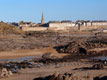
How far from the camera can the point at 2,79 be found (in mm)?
13047

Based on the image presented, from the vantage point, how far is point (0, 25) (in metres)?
45.3

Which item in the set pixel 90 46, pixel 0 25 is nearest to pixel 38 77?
pixel 90 46

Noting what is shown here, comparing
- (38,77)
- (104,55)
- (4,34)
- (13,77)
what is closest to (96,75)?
(38,77)

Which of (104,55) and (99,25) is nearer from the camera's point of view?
(104,55)

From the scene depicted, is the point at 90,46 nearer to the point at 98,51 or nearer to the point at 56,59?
the point at 98,51

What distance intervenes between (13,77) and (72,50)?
484 inches

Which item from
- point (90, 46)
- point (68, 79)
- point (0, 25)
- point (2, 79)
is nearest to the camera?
point (68, 79)

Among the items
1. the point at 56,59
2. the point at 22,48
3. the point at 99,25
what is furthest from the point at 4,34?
the point at 99,25

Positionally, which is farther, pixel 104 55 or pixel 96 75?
pixel 104 55

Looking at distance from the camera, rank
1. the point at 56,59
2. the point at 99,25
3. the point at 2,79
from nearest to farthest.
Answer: the point at 2,79 → the point at 56,59 → the point at 99,25

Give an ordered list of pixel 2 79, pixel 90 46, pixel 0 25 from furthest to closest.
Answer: pixel 0 25, pixel 90 46, pixel 2 79

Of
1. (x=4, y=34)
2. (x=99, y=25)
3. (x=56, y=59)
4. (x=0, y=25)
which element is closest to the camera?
(x=56, y=59)

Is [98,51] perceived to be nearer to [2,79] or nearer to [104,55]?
[104,55]

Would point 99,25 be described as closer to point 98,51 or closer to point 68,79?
point 98,51
